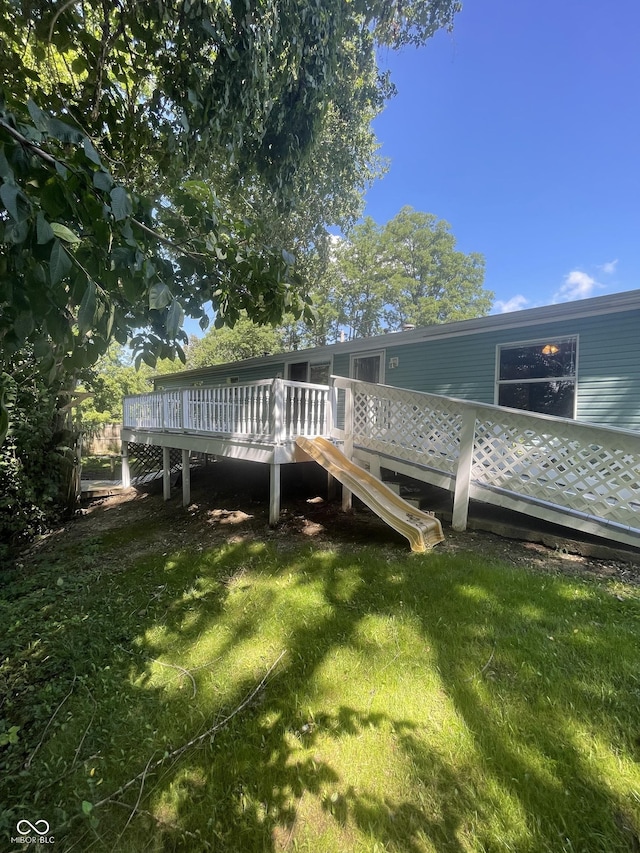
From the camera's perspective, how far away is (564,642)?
2.40 meters

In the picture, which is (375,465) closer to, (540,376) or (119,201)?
(540,376)

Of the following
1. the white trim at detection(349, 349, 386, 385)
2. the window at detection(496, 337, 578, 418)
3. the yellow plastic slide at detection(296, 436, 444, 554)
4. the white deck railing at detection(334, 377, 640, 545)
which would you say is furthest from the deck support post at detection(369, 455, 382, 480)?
the white trim at detection(349, 349, 386, 385)

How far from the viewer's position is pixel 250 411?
224 inches

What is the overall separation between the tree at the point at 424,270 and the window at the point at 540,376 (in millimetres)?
17092

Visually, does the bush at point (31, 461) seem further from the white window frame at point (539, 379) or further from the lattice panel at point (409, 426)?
the white window frame at point (539, 379)

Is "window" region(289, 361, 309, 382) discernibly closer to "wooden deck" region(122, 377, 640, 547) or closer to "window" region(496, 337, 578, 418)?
"wooden deck" region(122, 377, 640, 547)

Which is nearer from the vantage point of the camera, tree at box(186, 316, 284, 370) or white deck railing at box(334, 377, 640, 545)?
white deck railing at box(334, 377, 640, 545)

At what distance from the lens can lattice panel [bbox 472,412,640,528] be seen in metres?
3.28

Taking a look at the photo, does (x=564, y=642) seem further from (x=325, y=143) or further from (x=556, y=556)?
(x=325, y=143)

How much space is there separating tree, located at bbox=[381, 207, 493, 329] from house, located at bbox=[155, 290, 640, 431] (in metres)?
16.0

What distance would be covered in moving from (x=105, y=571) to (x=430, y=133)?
1657cm

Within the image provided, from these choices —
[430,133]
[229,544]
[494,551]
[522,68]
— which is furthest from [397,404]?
[430,133]

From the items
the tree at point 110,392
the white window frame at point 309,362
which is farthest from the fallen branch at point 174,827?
the tree at point 110,392

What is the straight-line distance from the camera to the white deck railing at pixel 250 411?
5250 mm
